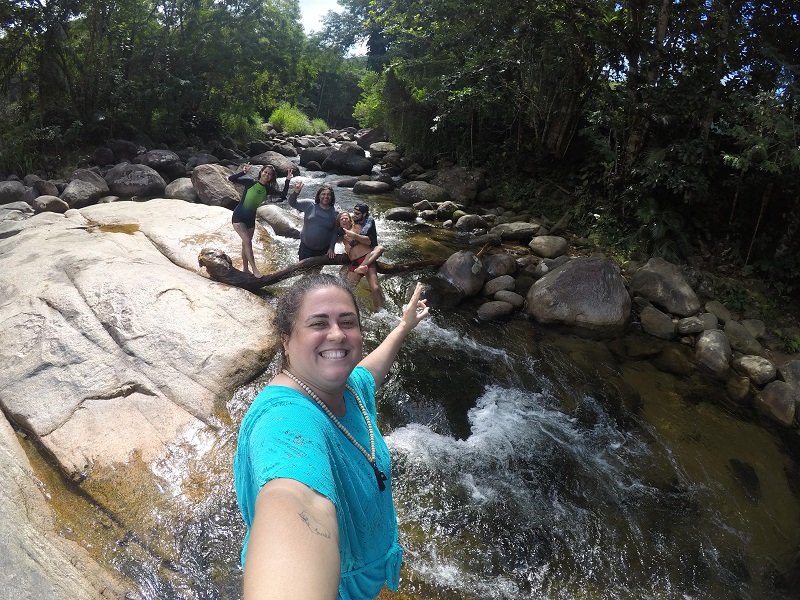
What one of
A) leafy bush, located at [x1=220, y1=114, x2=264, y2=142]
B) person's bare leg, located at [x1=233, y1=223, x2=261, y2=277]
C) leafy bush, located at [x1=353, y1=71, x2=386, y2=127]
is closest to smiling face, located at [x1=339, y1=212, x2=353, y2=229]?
person's bare leg, located at [x1=233, y1=223, x2=261, y2=277]

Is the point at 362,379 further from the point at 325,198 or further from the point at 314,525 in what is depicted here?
the point at 325,198

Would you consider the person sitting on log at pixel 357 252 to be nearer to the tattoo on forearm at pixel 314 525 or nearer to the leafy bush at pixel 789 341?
the tattoo on forearm at pixel 314 525

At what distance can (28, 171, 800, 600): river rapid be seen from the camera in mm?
3551

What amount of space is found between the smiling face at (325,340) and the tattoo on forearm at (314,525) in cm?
44

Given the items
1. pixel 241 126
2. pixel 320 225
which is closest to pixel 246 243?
pixel 320 225

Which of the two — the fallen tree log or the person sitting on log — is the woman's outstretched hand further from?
the fallen tree log

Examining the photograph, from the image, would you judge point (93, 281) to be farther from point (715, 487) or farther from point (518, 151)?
point (518, 151)

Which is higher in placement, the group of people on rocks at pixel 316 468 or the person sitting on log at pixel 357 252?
the group of people on rocks at pixel 316 468

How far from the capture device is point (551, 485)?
15.0 ft

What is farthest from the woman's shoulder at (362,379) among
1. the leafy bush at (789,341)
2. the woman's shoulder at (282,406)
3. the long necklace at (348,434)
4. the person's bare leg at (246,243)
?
the leafy bush at (789,341)

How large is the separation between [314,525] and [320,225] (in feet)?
20.7

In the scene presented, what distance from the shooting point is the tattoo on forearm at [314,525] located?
1.09 meters

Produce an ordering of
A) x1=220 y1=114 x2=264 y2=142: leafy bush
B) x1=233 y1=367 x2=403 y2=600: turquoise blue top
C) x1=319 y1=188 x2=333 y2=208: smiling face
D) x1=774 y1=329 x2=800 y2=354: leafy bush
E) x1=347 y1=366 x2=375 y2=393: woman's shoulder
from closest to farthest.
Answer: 1. x1=233 y1=367 x2=403 y2=600: turquoise blue top
2. x1=347 y1=366 x2=375 y2=393: woman's shoulder
3. x1=319 y1=188 x2=333 y2=208: smiling face
4. x1=774 y1=329 x2=800 y2=354: leafy bush
5. x1=220 y1=114 x2=264 y2=142: leafy bush

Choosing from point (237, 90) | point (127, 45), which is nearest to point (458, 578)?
point (127, 45)
